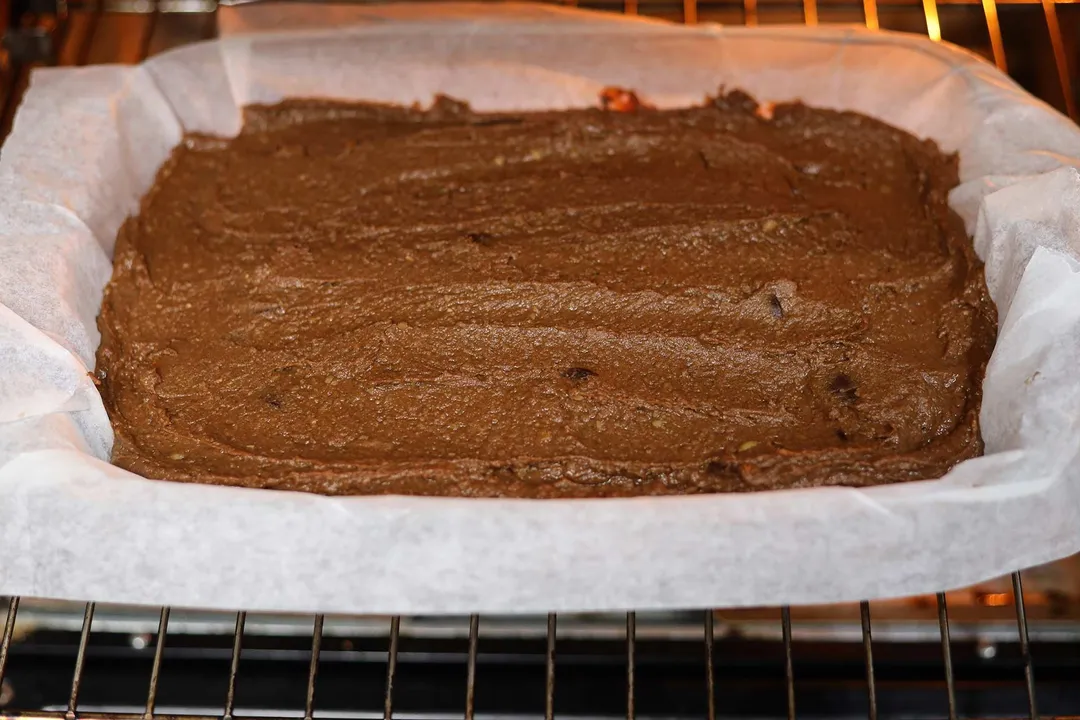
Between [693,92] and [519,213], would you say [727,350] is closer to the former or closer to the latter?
[519,213]

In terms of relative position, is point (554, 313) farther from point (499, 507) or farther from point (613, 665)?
point (613, 665)

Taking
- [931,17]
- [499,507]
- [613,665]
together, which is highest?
[931,17]

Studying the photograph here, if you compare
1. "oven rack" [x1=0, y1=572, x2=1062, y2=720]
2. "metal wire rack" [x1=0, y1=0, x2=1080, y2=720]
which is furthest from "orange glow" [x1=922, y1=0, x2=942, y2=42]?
"oven rack" [x1=0, y1=572, x2=1062, y2=720]

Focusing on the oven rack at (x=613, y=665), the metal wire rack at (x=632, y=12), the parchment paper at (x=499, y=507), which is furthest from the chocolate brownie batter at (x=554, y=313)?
the oven rack at (x=613, y=665)

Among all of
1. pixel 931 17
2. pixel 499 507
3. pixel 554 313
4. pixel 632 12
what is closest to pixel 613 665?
pixel 499 507

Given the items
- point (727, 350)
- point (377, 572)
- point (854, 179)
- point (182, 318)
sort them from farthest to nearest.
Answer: point (854, 179), point (182, 318), point (727, 350), point (377, 572)

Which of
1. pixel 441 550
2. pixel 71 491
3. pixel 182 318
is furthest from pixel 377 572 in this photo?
pixel 182 318

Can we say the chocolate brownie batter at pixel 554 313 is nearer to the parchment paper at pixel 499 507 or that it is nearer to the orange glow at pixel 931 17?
the parchment paper at pixel 499 507
